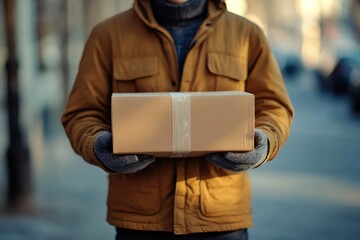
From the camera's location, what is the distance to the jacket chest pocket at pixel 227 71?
3.70 meters

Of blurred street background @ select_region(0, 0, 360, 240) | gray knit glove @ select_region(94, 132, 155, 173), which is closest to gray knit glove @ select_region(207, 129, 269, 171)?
gray knit glove @ select_region(94, 132, 155, 173)

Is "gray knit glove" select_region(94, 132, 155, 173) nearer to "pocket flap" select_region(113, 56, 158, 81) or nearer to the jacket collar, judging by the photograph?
"pocket flap" select_region(113, 56, 158, 81)

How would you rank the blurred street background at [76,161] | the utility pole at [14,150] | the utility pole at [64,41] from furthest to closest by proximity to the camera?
the utility pole at [64,41]
the utility pole at [14,150]
the blurred street background at [76,161]

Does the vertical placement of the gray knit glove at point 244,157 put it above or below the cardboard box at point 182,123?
below

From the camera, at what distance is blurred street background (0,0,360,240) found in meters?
8.62

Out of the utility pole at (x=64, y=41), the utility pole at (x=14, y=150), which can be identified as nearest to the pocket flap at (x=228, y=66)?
the utility pole at (x=14, y=150)

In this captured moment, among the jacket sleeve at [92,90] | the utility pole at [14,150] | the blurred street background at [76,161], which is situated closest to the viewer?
the jacket sleeve at [92,90]

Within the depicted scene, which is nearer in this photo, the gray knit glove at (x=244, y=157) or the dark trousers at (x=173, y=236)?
the gray knit glove at (x=244, y=157)

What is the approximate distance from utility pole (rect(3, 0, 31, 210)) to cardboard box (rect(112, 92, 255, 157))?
5785 millimetres

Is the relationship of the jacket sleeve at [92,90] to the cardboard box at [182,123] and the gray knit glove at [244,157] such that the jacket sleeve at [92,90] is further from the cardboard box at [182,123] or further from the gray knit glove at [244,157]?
the gray knit glove at [244,157]

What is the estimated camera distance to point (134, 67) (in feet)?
12.2

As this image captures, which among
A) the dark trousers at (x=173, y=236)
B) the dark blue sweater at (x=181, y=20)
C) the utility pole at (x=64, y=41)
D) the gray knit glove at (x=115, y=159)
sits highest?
the utility pole at (x=64, y=41)

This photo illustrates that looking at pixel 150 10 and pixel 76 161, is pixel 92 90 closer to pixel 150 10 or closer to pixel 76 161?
pixel 150 10

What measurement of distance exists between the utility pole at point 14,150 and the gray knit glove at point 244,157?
228 inches
